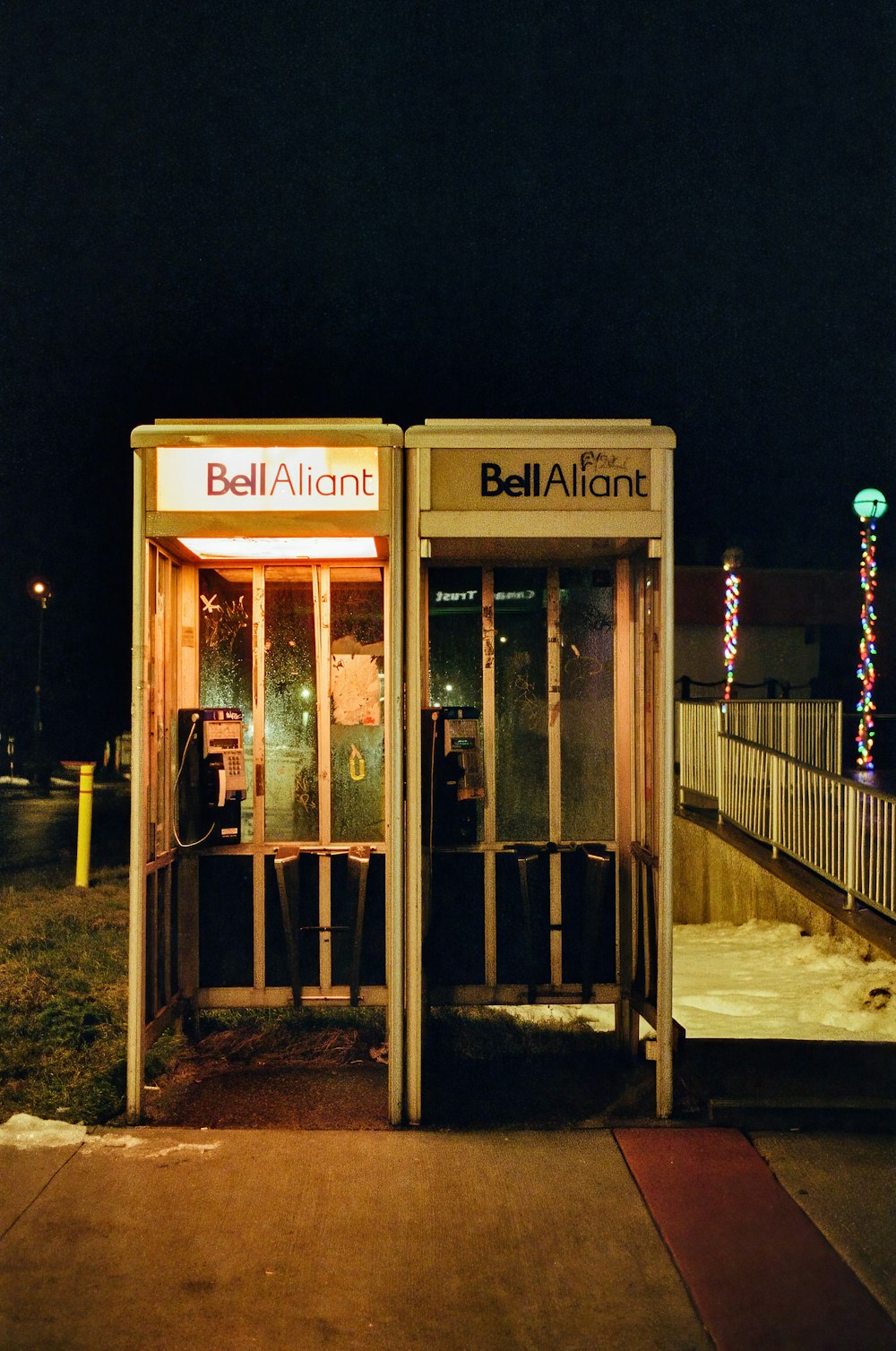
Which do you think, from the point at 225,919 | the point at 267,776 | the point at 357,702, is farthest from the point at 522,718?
the point at 225,919

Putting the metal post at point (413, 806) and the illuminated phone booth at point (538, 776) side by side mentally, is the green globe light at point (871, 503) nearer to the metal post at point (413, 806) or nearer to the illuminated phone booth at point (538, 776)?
the illuminated phone booth at point (538, 776)

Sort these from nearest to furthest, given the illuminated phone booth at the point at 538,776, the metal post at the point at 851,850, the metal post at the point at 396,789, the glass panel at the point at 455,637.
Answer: the metal post at the point at 396,789 < the illuminated phone booth at the point at 538,776 < the glass panel at the point at 455,637 < the metal post at the point at 851,850

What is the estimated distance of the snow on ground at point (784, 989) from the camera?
561 cm

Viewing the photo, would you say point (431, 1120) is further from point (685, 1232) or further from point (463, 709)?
point (463, 709)

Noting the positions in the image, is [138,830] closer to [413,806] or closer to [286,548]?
[413,806]

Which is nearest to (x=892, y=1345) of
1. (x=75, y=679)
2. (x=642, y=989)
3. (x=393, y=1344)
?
(x=393, y=1344)

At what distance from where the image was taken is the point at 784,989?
6305 millimetres

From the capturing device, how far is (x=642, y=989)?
208 inches

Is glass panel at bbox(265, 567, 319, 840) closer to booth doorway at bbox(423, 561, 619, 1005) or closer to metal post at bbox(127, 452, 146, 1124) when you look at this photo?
booth doorway at bbox(423, 561, 619, 1005)

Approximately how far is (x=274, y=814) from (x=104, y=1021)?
1.58m

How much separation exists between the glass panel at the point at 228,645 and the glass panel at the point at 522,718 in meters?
1.41

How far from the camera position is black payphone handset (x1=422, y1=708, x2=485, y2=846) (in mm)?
5434

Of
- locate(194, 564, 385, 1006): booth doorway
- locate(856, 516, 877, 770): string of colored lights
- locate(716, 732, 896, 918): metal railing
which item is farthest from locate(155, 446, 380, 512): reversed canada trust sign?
locate(856, 516, 877, 770): string of colored lights

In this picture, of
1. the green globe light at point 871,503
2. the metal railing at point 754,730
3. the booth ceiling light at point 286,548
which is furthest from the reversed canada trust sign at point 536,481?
the green globe light at point 871,503
